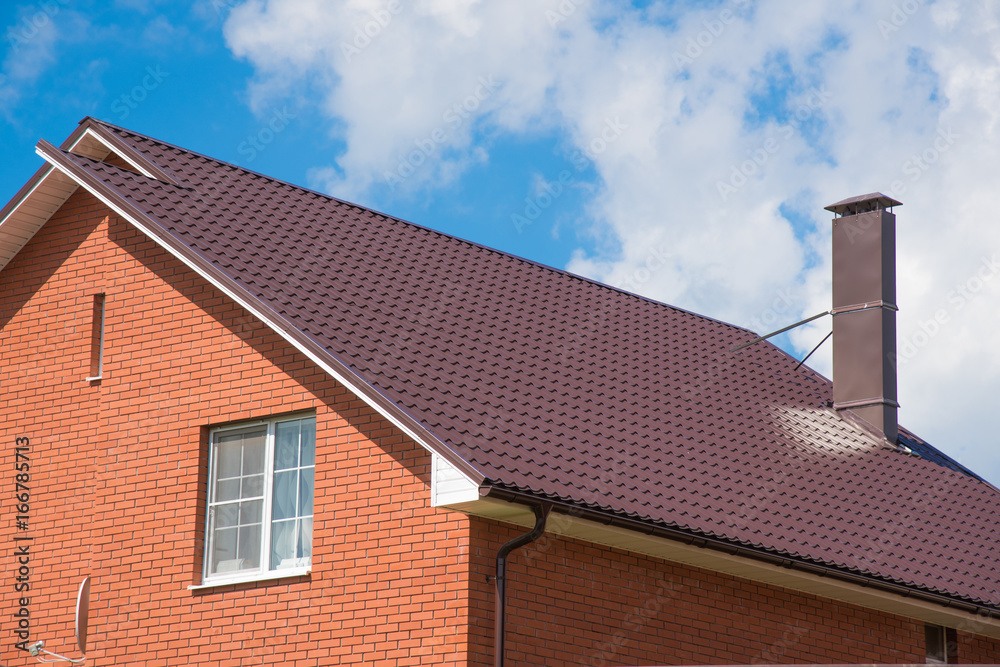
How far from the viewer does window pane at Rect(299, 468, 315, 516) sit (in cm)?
1153

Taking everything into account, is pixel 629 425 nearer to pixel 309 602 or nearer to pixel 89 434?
pixel 309 602

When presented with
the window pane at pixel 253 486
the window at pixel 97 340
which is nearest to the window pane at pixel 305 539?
the window pane at pixel 253 486

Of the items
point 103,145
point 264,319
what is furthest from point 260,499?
point 103,145

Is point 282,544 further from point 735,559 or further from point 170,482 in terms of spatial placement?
point 735,559

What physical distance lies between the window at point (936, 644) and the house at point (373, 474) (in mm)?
44

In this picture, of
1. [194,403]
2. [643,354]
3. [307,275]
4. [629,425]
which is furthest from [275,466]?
[643,354]

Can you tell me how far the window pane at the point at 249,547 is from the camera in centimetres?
1167

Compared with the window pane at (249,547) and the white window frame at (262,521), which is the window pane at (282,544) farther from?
the window pane at (249,547)

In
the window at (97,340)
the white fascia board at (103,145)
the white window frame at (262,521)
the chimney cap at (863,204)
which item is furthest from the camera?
the chimney cap at (863,204)

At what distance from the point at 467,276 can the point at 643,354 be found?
2.39m

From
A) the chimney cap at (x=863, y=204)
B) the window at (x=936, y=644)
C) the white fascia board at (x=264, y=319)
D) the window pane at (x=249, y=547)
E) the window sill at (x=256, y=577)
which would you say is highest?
the chimney cap at (x=863, y=204)

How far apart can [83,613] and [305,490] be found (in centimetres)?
265

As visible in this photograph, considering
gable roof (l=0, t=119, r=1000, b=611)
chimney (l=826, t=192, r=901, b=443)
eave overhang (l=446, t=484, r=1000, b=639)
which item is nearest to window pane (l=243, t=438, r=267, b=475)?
gable roof (l=0, t=119, r=1000, b=611)

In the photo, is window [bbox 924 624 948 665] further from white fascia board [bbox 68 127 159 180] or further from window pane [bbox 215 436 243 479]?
white fascia board [bbox 68 127 159 180]
